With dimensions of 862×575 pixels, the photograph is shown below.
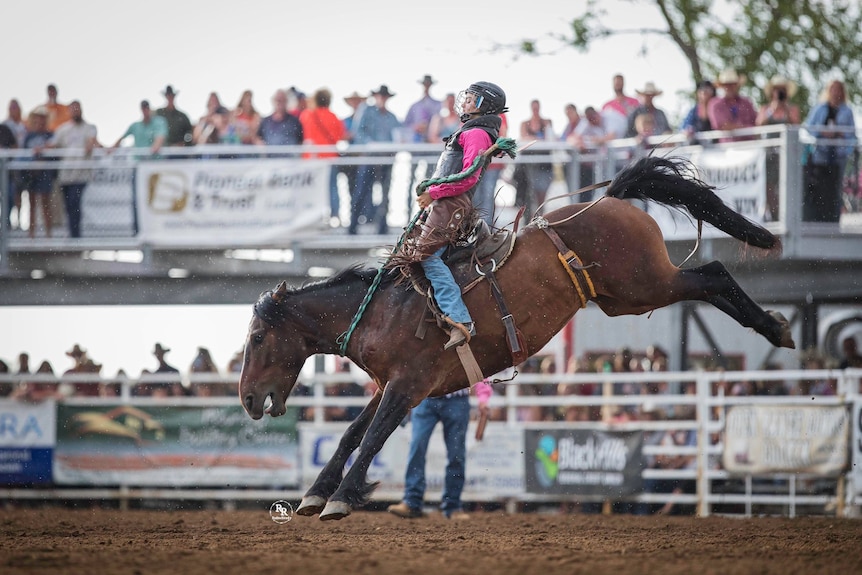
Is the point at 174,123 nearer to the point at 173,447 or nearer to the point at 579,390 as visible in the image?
the point at 173,447

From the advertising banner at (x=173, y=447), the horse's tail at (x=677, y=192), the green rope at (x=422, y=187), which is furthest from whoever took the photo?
the advertising banner at (x=173, y=447)

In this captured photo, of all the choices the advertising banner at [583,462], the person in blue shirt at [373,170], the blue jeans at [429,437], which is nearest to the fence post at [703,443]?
the advertising banner at [583,462]

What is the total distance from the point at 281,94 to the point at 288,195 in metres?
1.32

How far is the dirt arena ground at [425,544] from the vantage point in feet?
19.3

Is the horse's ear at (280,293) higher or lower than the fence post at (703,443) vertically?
higher

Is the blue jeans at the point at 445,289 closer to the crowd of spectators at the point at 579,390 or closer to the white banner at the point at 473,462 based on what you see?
the crowd of spectators at the point at 579,390

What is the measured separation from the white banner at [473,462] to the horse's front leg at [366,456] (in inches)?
200

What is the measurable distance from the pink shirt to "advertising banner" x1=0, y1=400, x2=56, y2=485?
787cm

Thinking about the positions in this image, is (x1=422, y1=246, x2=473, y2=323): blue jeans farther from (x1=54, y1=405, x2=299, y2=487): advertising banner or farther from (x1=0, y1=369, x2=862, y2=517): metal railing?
(x1=54, y1=405, x2=299, y2=487): advertising banner

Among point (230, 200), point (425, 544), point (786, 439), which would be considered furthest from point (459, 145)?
point (230, 200)

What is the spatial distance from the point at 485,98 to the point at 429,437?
356 cm

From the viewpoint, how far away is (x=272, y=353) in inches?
300

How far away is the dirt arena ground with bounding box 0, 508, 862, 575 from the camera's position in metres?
5.88

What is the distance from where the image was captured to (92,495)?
1338 cm
